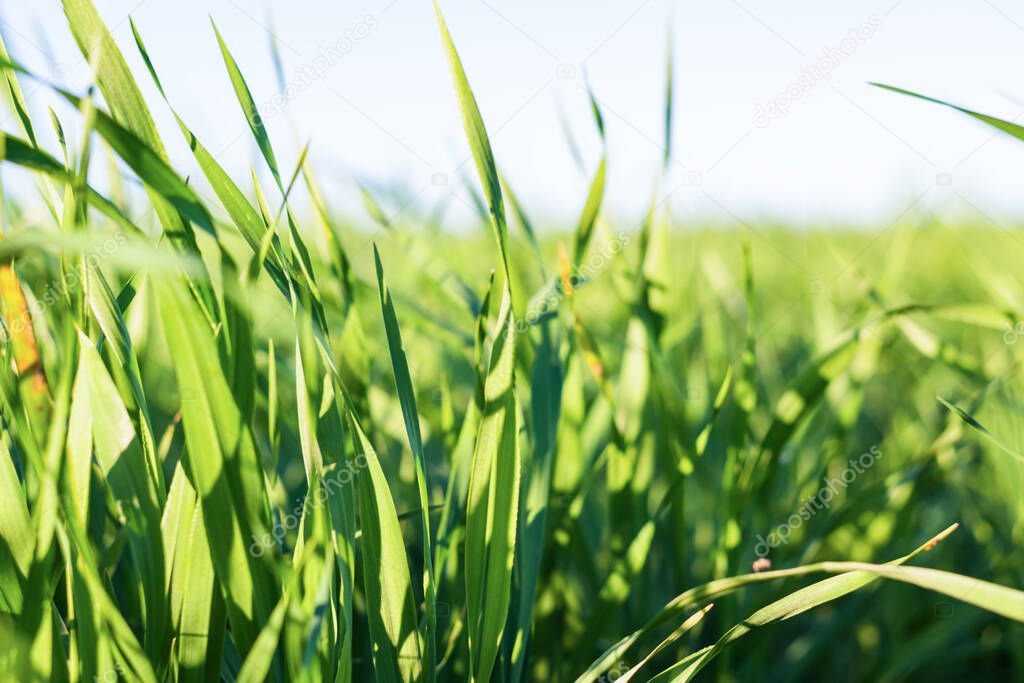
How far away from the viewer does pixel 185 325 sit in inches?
13.0

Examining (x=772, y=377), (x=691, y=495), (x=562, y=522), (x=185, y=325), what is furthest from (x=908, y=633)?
(x=185, y=325)

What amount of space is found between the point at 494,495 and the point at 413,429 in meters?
0.06

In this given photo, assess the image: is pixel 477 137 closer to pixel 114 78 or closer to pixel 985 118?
pixel 114 78

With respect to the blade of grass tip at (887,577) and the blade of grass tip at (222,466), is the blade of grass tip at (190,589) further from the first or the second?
the blade of grass tip at (887,577)

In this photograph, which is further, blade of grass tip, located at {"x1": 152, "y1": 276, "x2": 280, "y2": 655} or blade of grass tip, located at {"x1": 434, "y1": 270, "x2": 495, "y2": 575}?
blade of grass tip, located at {"x1": 434, "y1": 270, "x2": 495, "y2": 575}

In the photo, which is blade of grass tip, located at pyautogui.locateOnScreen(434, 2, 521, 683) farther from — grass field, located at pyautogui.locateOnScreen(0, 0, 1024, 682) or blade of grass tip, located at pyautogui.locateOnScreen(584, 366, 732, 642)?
blade of grass tip, located at pyautogui.locateOnScreen(584, 366, 732, 642)

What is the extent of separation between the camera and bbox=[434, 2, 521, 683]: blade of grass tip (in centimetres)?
42

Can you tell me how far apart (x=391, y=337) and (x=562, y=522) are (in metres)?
0.25

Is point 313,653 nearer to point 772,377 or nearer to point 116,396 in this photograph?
point 116,396

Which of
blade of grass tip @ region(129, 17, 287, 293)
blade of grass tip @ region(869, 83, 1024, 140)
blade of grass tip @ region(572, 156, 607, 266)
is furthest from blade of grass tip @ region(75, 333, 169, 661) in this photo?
blade of grass tip @ region(869, 83, 1024, 140)

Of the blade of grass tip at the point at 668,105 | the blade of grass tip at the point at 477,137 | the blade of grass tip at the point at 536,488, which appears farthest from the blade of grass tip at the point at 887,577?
the blade of grass tip at the point at 668,105

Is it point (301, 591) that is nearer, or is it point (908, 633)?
point (301, 591)

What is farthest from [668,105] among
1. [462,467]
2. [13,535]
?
[13,535]

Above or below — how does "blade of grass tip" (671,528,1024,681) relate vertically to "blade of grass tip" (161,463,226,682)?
below
